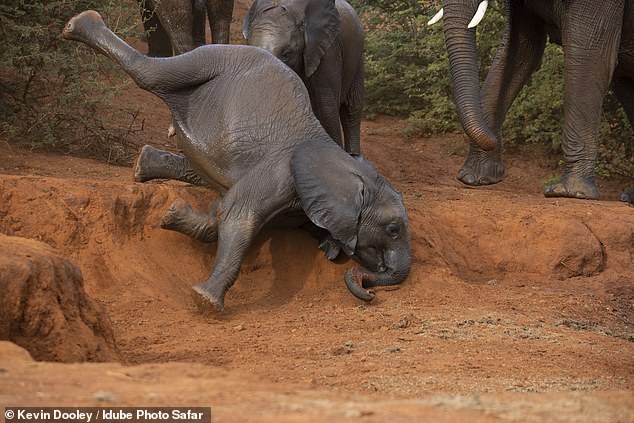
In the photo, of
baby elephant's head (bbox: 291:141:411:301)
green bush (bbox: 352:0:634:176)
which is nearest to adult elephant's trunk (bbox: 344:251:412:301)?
baby elephant's head (bbox: 291:141:411:301)

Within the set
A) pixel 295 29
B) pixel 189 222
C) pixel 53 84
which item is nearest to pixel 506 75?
pixel 295 29

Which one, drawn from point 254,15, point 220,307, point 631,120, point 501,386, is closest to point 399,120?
point 631,120

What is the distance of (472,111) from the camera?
8328mm

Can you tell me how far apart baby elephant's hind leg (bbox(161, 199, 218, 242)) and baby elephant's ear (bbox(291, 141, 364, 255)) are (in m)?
0.58

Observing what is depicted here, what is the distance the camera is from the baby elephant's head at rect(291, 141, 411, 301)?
661cm

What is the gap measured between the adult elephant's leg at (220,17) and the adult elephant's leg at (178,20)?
1.73ft

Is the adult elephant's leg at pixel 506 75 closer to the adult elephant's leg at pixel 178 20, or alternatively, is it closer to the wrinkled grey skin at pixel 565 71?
the wrinkled grey skin at pixel 565 71

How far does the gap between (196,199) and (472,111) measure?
2344 mm

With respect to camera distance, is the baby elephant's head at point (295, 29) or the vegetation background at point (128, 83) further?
the vegetation background at point (128, 83)

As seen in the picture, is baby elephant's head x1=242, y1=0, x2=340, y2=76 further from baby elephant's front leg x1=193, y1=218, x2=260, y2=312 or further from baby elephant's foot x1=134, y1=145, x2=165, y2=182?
baby elephant's front leg x1=193, y1=218, x2=260, y2=312

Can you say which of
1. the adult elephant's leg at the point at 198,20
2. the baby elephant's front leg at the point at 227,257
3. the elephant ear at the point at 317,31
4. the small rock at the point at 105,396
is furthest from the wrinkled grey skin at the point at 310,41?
the small rock at the point at 105,396

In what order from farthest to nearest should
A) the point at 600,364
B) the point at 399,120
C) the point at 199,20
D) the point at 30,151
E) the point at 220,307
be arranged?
the point at 399,120, the point at 199,20, the point at 30,151, the point at 220,307, the point at 600,364

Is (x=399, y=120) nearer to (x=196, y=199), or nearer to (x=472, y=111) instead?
(x=472, y=111)

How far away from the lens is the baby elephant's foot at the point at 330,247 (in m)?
7.05
